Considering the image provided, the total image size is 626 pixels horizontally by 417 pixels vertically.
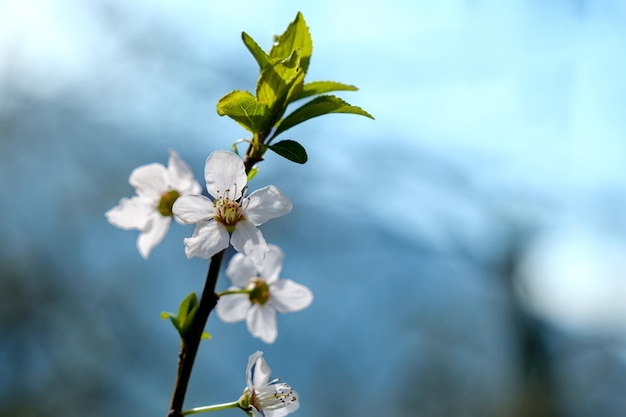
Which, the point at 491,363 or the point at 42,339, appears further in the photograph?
the point at 491,363

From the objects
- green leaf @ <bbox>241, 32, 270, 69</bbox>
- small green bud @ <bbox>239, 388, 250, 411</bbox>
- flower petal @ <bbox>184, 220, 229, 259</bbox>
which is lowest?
small green bud @ <bbox>239, 388, 250, 411</bbox>

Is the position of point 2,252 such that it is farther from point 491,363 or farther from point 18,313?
point 491,363

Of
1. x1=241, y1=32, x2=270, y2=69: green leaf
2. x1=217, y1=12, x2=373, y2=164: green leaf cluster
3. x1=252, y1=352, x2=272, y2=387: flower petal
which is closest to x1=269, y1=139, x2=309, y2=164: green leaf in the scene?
x1=217, y1=12, x2=373, y2=164: green leaf cluster

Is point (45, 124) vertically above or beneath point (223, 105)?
above

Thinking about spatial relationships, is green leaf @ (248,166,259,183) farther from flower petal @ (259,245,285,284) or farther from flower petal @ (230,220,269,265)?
flower petal @ (259,245,285,284)

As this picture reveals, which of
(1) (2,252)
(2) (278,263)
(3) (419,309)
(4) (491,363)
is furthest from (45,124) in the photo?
(2) (278,263)
